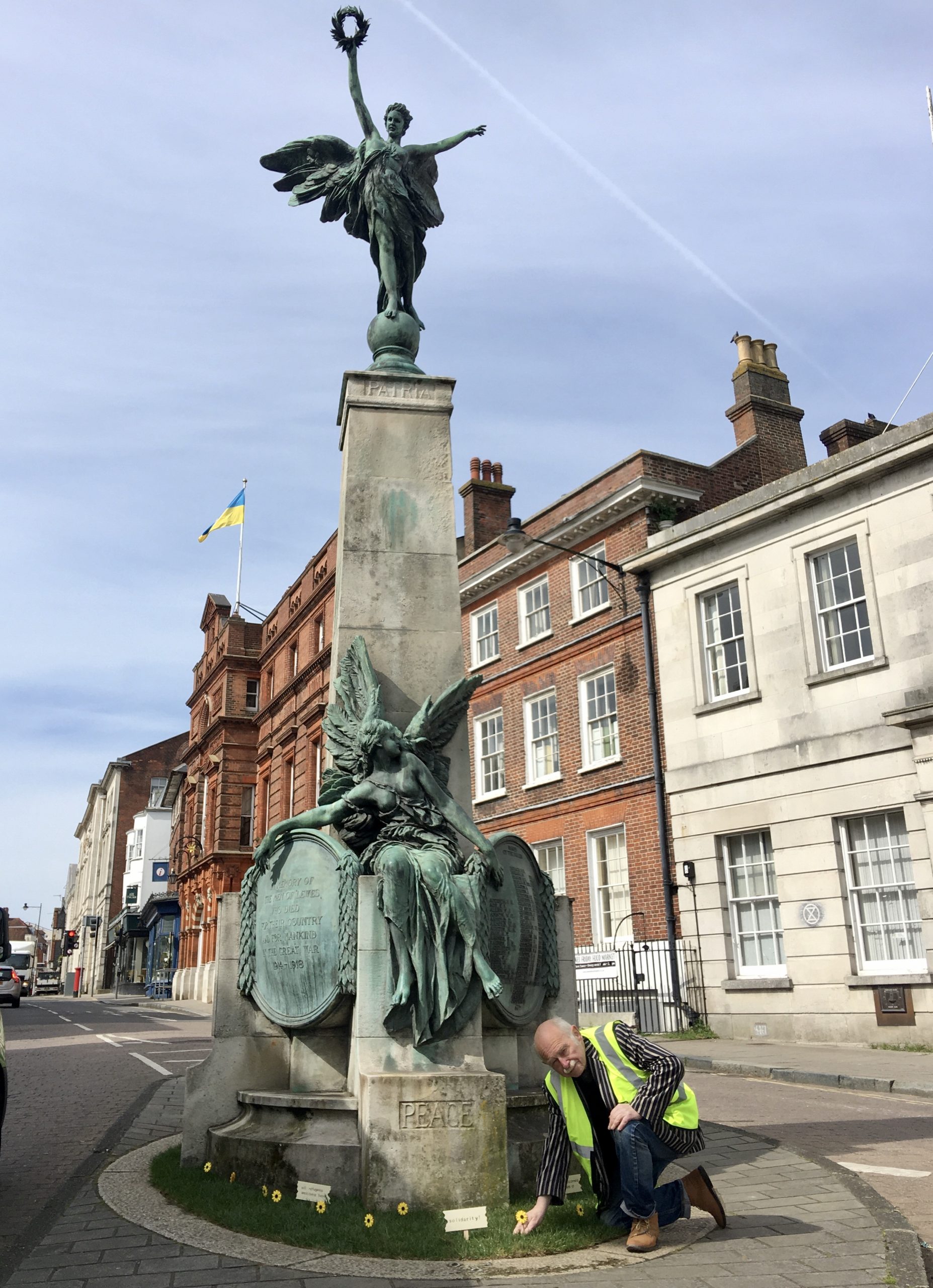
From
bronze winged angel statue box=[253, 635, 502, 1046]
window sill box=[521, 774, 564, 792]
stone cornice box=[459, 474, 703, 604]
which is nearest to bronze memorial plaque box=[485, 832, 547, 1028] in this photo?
bronze winged angel statue box=[253, 635, 502, 1046]

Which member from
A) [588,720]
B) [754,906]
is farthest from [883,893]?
[588,720]

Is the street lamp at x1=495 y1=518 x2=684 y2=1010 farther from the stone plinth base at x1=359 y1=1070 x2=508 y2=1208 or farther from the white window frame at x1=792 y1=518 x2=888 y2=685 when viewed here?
the stone plinth base at x1=359 y1=1070 x2=508 y2=1208

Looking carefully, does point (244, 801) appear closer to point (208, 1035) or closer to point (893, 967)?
point (208, 1035)

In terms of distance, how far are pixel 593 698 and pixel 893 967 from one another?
904 centimetres

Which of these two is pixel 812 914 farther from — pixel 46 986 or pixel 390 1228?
pixel 46 986

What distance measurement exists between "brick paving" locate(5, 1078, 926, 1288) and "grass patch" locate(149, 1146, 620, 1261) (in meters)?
0.36

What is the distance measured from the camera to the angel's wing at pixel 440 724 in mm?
7559

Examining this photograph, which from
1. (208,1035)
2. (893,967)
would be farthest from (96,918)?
(893,967)

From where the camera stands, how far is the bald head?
4.96m

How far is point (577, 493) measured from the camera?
2414 cm

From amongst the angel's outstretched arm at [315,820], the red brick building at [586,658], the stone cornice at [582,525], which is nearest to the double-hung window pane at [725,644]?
the red brick building at [586,658]

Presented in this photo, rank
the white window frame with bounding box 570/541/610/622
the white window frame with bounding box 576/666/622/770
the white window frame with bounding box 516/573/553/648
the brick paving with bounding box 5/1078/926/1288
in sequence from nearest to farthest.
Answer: the brick paving with bounding box 5/1078/926/1288
the white window frame with bounding box 576/666/622/770
the white window frame with bounding box 570/541/610/622
the white window frame with bounding box 516/573/553/648

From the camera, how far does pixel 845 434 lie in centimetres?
2434

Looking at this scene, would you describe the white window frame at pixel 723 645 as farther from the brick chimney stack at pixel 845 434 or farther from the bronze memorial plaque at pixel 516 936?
the bronze memorial plaque at pixel 516 936
